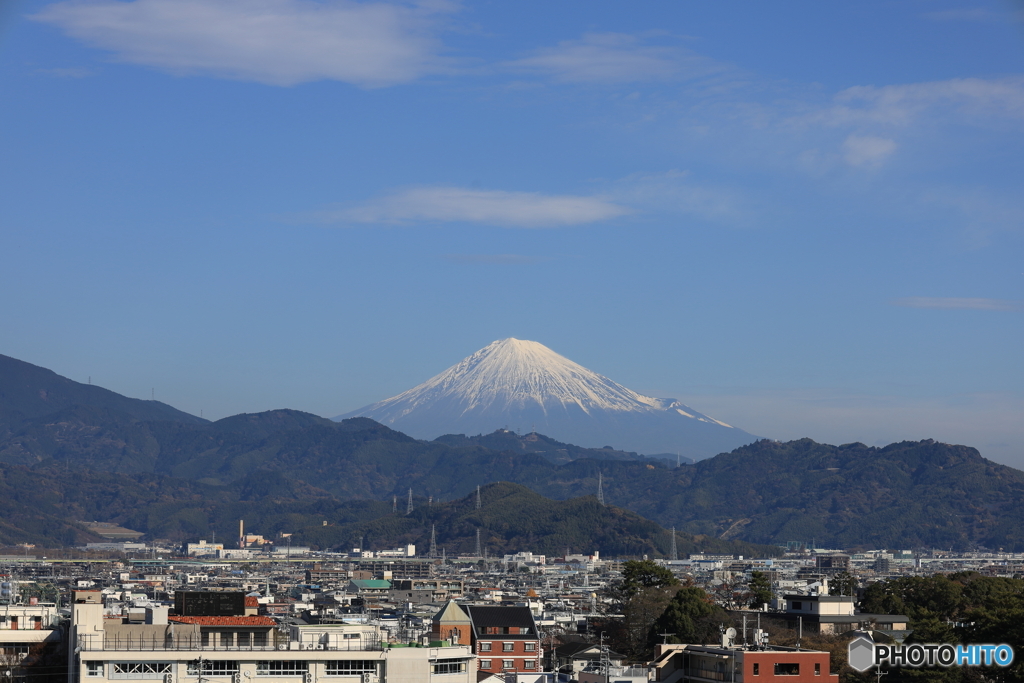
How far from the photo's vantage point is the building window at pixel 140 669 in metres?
33.3

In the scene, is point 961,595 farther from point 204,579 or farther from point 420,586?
point 204,579

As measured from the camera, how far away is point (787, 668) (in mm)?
37875

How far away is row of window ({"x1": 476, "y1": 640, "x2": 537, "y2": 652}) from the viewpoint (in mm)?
57750

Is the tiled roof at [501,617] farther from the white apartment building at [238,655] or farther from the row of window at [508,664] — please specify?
the white apartment building at [238,655]

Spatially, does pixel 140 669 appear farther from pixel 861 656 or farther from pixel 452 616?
pixel 452 616

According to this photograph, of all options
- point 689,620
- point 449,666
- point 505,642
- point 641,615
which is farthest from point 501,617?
point 449,666

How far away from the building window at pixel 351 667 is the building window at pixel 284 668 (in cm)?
61

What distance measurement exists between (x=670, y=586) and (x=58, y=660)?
45842 mm

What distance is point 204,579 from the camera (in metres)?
174

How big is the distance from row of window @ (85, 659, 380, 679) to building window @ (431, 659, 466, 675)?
4.84 feet

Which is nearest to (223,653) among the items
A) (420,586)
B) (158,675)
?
(158,675)
